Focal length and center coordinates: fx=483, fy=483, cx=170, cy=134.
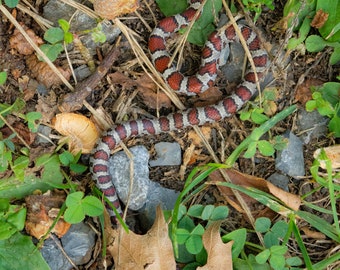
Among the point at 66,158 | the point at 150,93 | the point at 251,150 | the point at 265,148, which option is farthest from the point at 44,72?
the point at 265,148

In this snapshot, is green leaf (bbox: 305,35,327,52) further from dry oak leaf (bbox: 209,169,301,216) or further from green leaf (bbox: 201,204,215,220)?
green leaf (bbox: 201,204,215,220)

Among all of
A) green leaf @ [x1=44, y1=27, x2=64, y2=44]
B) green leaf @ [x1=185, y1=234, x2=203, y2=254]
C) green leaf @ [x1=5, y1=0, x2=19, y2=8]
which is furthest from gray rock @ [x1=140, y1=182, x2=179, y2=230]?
green leaf @ [x1=5, y1=0, x2=19, y2=8]

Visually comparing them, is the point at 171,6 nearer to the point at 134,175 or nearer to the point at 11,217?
the point at 134,175

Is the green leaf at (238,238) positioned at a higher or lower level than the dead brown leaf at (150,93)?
lower

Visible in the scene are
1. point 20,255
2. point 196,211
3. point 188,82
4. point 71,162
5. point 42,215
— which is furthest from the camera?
point 188,82

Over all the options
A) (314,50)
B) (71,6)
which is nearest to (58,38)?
(71,6)

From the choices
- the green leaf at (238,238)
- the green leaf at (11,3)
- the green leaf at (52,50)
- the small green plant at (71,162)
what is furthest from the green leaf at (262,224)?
the green leaf at (11,3)

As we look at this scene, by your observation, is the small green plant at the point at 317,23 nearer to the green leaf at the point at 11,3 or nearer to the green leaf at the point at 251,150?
the green leaf at the point at 251,150
